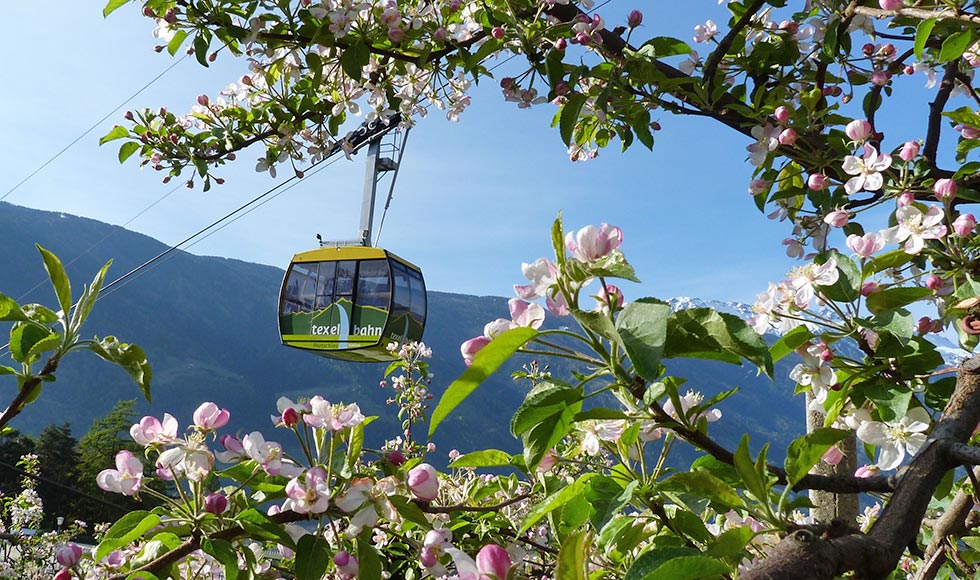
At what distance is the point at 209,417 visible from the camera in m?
1.08

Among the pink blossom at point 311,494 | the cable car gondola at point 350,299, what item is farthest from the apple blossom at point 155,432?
the cable car gondola at point 350,299

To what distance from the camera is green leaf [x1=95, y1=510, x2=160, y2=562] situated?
919 millimetres

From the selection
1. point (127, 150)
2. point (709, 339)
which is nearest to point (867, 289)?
point (709, 339)

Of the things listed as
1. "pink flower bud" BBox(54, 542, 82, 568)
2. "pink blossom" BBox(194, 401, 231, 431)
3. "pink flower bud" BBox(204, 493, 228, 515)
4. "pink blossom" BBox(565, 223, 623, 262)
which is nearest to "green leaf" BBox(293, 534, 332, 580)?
"pink flower bud" BBox(204, 493, 228, 515)

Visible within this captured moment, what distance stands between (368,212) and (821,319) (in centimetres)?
1309

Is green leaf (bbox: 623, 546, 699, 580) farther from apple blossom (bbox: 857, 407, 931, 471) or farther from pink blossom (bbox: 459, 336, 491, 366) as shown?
apple blossom (bbox: 857, 407, 931, 471)

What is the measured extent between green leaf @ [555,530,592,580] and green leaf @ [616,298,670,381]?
120 millimetres

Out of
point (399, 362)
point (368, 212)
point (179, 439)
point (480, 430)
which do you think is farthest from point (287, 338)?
point (480, 430)

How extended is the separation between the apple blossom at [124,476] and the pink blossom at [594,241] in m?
0.79

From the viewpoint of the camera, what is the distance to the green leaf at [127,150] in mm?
2281

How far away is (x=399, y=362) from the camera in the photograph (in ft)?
16.4

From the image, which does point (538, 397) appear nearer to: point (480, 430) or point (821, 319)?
point (821, 319)

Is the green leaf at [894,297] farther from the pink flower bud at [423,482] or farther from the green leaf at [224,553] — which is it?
the green leaf at [224,553]

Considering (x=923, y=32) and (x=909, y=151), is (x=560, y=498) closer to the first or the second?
(x=909, y=151)
